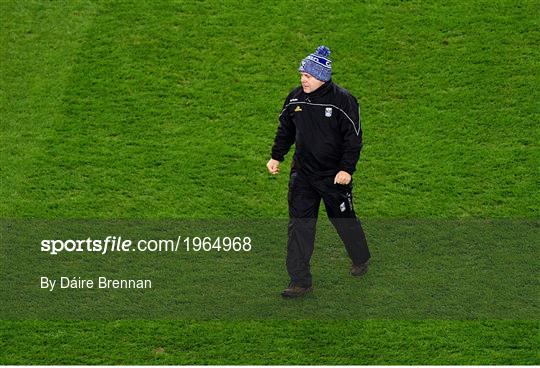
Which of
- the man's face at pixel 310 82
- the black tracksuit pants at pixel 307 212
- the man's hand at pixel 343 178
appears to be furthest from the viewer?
the black tracksuit pants at pixel 307 212

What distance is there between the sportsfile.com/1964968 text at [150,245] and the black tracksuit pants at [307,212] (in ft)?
3.49

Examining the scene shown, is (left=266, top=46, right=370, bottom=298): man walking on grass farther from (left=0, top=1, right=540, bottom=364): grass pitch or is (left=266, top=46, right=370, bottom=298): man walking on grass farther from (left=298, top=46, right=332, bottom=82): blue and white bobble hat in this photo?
(left=0, top=1, right=540, bottom=364): grass pitch

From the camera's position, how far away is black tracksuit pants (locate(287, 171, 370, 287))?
11766 millimetres

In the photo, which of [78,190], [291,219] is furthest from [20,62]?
[291,219]

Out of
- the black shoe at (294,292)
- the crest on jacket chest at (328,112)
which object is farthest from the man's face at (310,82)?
the black shoe at (294,292)

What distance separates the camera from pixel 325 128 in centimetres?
1158

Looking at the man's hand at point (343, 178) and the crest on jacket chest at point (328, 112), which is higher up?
the crest on jacket chest at point (328, 112)

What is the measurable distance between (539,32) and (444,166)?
2.84m

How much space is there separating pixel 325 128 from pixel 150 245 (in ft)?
7.91

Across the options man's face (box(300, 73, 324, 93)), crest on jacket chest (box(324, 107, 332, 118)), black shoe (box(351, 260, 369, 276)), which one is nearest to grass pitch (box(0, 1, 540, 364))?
black shoe (box(351, 260, 369, 276))

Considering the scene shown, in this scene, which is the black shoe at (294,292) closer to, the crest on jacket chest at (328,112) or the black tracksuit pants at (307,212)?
the black tracksuit pants at (307,212)

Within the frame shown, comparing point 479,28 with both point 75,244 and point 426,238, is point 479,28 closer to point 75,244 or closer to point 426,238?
point 426,238

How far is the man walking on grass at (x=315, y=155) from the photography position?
37.7 feet

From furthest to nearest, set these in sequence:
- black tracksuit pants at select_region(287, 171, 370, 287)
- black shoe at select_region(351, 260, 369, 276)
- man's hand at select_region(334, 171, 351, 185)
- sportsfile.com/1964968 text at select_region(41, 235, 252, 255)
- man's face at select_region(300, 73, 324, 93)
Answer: sportsfile.com/1964968 text at select_region(41, 235, 252, 255)
black shoe at select_region(351, 260, 369, 276)
black tracksuit pants at select_region(287, 171, 370, 287)
man's hand at select_region(334, 171, 351, 185)
man's face at select_region(300, 73, 324, 93)
